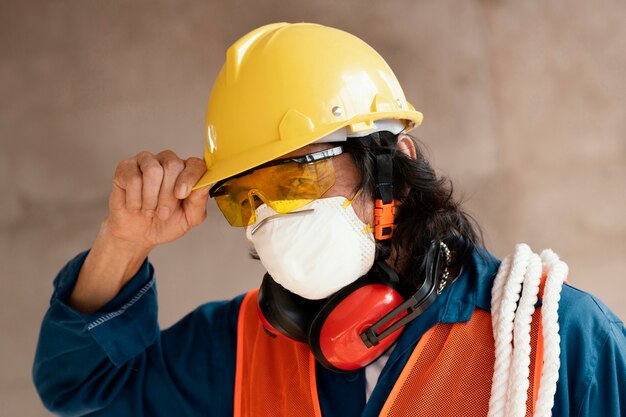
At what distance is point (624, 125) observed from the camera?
3416 millimetres

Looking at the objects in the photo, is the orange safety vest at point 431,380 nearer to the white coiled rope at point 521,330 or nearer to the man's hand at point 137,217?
the white coiled rope at point 521,330

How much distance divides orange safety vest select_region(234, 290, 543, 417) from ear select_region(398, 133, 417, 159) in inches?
17.6

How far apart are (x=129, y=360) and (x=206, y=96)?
1.61m

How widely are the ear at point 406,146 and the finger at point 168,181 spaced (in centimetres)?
57

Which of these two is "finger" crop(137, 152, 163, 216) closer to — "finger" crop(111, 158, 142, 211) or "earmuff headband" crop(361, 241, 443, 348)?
"finger" crop(111, 158, 142, 211)

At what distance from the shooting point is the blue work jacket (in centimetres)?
191

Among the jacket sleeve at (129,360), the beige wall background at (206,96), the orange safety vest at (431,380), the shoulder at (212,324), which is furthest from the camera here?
the beige wall background at (206,96)

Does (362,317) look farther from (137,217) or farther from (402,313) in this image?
(137,217)

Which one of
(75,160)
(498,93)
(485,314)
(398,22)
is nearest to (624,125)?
(498,93)

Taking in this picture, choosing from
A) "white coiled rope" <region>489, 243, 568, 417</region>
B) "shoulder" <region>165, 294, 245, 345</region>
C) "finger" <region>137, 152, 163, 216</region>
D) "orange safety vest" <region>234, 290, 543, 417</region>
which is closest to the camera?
"white coiled rope" <region>489, 243, 568, 417</region>

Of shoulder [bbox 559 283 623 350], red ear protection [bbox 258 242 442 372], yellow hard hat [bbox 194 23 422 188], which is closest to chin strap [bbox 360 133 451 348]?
red ear protection [bbox 258 242 442 372]

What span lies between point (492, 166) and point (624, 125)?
593 mm

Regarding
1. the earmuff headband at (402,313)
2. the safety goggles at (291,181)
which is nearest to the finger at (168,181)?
the safety goggles at (291,181)

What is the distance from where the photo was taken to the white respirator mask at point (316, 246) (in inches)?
72.5
